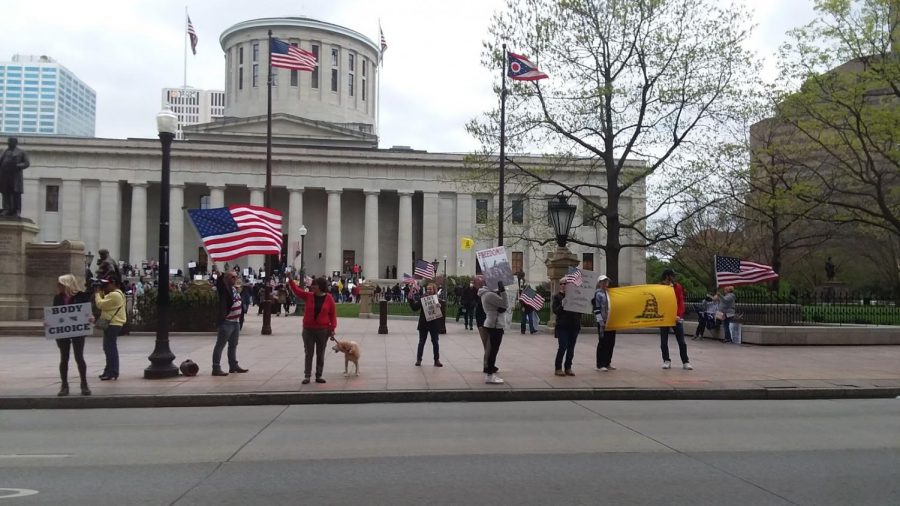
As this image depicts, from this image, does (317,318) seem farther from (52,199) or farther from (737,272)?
(52,199)

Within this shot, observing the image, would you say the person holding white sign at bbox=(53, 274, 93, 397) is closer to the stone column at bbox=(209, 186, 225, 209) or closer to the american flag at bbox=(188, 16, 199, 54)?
the american flag at bbox=(188, 16, 199, 54)

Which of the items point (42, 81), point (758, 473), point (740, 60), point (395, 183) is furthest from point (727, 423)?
point (42, 81)

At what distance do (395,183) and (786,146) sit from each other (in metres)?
42.9

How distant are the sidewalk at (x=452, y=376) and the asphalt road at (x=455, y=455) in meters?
0.54

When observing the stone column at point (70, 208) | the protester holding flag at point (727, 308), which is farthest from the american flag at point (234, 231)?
the stone column at point (70, 208)

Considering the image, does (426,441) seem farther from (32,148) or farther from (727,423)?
(32,148)

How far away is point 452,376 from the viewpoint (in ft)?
42.3

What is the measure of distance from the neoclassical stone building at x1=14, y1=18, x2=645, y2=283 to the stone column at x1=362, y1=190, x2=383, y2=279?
12 cm

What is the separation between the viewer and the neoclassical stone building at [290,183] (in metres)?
63.3

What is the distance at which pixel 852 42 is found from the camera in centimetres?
2633

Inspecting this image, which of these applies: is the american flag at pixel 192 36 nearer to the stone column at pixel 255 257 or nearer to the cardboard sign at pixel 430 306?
the stone column at pixel 255 257

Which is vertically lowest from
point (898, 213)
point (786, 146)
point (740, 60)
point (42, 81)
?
point (898, 213)

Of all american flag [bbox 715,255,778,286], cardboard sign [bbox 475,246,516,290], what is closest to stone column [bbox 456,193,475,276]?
american flag [bbox 715,255,778,286]

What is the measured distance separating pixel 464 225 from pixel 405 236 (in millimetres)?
5932
